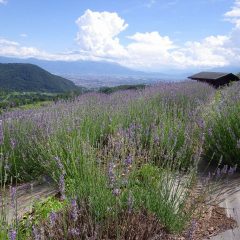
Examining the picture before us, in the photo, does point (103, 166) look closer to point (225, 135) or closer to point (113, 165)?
point (113, 165)

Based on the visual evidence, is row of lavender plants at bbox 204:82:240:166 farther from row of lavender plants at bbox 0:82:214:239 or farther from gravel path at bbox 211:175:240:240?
gravel path at bbox 211:175:240:240

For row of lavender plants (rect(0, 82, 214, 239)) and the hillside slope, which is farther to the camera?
the hillside slope

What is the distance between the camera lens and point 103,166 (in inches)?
165

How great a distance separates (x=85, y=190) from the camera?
3.19 m

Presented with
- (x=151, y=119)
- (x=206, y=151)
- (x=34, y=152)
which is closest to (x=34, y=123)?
(x=34, y=152)

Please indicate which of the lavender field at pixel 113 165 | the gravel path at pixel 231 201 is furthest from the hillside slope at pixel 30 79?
the gravel path at pixel 231 201

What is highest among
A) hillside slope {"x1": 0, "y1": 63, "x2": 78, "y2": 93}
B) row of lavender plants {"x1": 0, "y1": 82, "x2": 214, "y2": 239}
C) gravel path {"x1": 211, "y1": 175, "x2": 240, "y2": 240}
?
row of lavender plants {"x1": 0, "y1": 82, "x2": 214, "y2": 239}

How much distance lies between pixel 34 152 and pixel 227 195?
2626 mm

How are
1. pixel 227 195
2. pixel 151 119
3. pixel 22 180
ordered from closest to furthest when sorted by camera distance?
pixel 227 195 → pixel 22 180 → pixel 151 119

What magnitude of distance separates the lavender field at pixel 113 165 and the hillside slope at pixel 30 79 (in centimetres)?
14623

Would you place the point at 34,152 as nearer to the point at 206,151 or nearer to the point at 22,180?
the point at 22,180

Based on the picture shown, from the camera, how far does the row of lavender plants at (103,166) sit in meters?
2.87

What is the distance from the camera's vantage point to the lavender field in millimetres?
2877

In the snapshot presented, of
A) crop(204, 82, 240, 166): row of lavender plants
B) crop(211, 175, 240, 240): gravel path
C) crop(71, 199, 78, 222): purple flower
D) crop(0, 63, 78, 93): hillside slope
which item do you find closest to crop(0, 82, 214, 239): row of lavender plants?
A: crop(71, 199, 78, 222): purple flower
